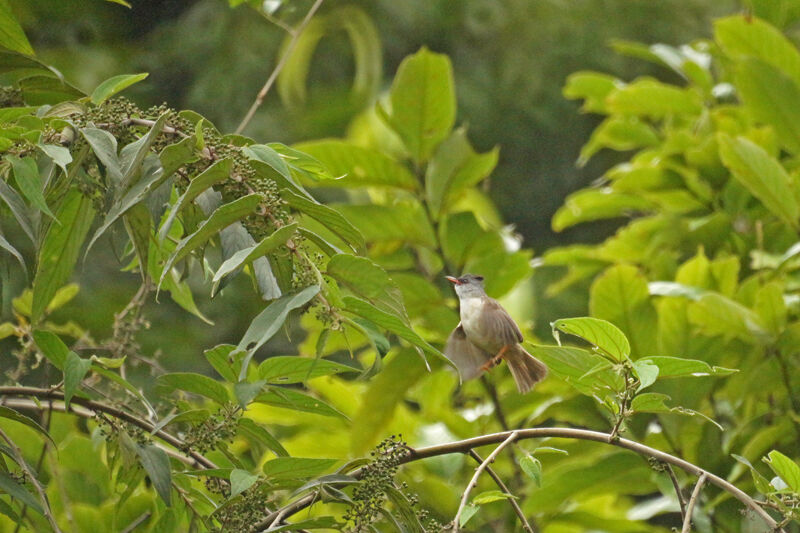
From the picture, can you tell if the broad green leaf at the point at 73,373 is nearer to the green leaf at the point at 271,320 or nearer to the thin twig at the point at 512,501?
the green leaf at the point at 271,320

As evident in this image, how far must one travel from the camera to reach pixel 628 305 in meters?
1.59

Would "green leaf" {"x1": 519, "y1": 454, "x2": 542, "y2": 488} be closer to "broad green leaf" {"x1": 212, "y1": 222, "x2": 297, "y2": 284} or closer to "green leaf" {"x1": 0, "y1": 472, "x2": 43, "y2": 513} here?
"broad green leaf" {"x1": 212, "y1": 222, "x2": 297, "y2": 284}

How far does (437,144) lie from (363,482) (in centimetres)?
97

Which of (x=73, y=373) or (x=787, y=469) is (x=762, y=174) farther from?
(x=73, y=373)

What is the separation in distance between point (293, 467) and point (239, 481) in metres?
0.09

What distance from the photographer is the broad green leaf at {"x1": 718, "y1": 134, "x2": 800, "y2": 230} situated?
1.64 metres

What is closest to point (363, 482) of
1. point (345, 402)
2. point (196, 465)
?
point (196, 465)

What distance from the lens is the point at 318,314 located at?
783mm

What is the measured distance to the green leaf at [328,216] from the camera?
827mm

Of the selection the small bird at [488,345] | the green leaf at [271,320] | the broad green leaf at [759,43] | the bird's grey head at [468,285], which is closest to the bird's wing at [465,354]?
the small bird at [488,345]

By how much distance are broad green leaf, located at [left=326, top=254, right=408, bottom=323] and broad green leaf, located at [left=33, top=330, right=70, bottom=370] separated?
0.32 m

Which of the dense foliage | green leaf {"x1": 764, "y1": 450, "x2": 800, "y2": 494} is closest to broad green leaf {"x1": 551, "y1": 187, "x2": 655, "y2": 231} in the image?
the dense foliage

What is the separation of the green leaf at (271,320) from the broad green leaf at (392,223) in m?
0.90

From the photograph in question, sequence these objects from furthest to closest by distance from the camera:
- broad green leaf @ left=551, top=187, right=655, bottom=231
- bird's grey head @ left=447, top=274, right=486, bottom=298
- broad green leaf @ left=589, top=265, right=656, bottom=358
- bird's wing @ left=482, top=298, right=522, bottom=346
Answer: broad green leaf @ left=551, top=187, right=655, bottom=231 → broad green leaf @ left=589, top=265, right=656, bottom=358 → bird's grey head @ left=447, top=274, right=486, bottom=298 → bird's wing @ left=482, top=298, right=522, bottom=346
